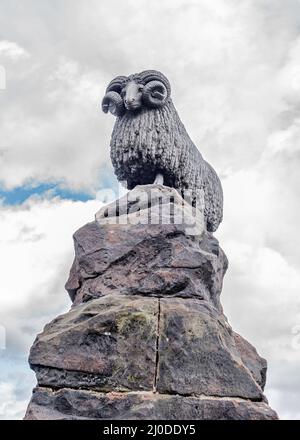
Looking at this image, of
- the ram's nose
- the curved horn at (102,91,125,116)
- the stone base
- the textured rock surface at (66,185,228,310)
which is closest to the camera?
the stone base

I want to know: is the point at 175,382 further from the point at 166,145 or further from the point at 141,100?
the point at 141,100

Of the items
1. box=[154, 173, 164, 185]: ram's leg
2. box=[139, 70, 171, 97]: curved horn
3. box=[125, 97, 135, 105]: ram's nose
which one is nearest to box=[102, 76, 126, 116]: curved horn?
box=[125, 97, 135, 105]: ram's nose

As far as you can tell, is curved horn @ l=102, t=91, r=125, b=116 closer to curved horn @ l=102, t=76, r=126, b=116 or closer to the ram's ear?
curved horn @ l=102, t=76, r=126, b=116

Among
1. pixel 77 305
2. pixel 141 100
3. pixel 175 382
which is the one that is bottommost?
pixel 175 382

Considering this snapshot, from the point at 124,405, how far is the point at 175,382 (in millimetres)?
524

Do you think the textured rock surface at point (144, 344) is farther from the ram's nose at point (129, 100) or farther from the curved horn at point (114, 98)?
the curved horn at point (114, 98)

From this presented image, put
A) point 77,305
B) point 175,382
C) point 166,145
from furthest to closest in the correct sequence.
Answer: point 166,145 < point 77,305 < point 175,382

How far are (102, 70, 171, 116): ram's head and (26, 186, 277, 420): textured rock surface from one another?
2154mm

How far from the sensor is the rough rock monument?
5609mm

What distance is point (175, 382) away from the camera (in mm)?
5672

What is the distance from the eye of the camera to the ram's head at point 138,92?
8.19m
